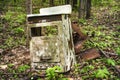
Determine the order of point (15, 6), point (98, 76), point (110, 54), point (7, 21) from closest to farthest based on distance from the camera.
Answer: point (98, 76)
point (110, 54)
point (7, 21)
point (15, 6)

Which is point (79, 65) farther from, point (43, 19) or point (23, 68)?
point (43, 19)

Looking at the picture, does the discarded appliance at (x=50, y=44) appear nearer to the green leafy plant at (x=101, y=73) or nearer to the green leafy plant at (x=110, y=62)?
the green leafy plant at (x=101, y=73)

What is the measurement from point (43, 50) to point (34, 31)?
0.82m

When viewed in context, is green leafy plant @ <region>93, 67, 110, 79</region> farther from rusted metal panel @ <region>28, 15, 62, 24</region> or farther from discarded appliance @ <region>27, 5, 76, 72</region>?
rusted metal panel @ <region>28, 15, 62, 24</region>

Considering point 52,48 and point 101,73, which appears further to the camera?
point 52,48

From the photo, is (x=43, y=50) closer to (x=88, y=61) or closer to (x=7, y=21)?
(x=88, y=61)

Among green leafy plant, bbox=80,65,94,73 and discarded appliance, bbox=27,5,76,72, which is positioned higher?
discarded appliance, bbox=27,5,76,72

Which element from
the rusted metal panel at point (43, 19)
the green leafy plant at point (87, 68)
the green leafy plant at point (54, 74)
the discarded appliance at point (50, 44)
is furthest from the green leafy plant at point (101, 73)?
the rusted metal panel at point (43, 19)

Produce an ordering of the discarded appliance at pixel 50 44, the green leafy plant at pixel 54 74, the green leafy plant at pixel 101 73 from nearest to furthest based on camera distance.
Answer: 1. the green leafy plant at pixel 54 74
2. the green leafy plant at pixel 101 73
3. the discarded appliance at pixel 50 44

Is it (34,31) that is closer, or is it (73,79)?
(73,79)

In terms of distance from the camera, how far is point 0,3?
20.1 metres


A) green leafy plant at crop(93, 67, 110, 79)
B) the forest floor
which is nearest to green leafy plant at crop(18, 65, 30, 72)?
the forest floor

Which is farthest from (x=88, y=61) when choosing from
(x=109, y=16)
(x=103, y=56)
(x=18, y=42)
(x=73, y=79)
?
(x=109, y=16)

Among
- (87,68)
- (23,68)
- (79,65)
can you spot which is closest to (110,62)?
(87,68)
